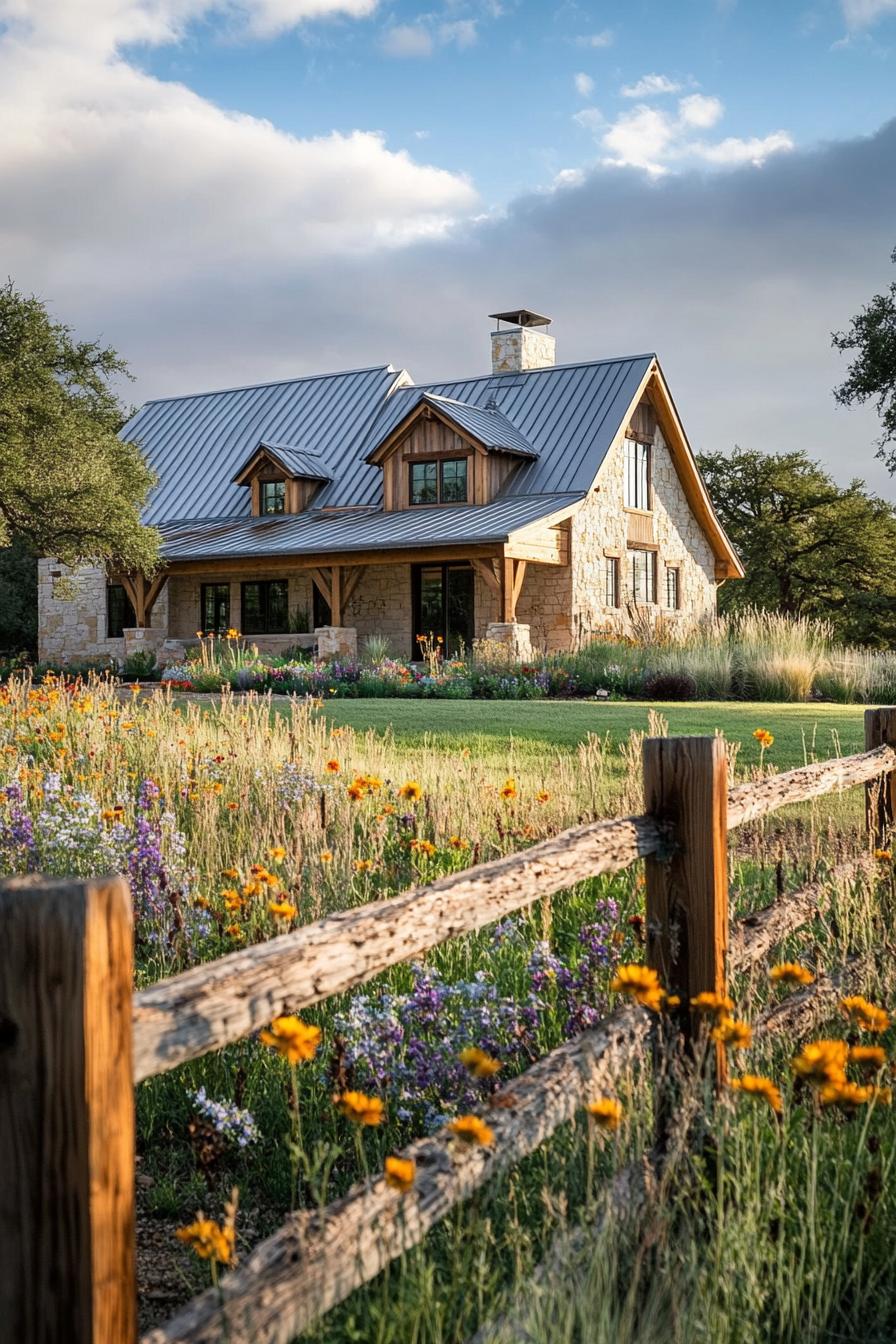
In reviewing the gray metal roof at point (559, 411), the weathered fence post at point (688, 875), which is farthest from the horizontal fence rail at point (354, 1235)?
the gray metal roof at point (559, 411)

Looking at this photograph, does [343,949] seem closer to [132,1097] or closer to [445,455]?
[132,1097]

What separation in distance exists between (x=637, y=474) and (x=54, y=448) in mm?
13609

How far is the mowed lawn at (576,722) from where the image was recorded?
12.9 metres

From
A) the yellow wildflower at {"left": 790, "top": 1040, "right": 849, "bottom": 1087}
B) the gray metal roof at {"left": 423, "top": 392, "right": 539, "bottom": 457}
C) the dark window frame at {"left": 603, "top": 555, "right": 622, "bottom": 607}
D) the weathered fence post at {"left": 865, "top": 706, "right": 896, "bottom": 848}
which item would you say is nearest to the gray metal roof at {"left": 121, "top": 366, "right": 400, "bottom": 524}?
the gray metal roof at {"left": 423, "top": 392, "right": 539, "bottom": 457}

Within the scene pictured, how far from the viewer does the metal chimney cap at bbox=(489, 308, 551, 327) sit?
103ft

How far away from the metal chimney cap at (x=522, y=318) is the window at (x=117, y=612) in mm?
11335

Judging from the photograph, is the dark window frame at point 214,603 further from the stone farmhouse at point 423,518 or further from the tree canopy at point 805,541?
the tree canopy at point 805,541

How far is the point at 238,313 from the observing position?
1646 inches

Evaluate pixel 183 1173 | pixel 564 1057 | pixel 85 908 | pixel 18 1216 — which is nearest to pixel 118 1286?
pixel 18 1216

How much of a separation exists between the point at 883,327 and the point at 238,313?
70.3 feet

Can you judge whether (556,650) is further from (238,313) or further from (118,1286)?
(118,1286)

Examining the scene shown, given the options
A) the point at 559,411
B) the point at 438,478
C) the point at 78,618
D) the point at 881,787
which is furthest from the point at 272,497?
the point at 881,787

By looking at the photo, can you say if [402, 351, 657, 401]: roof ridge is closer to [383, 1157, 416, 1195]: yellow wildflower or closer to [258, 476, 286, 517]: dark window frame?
[258, 476, 286, 517]: dark window frame

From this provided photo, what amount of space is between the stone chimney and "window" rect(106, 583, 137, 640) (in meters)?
10.7
